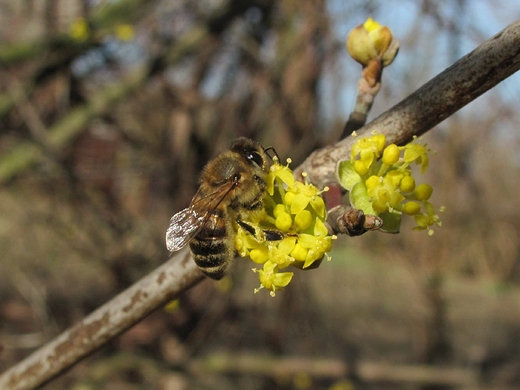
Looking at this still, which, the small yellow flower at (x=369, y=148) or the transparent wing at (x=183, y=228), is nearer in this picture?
the small yellow flower at (x=369, y=148)

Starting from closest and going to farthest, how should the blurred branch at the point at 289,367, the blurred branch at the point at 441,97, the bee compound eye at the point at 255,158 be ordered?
the blurred branch at the point at 441,97 → the bee compound eye at the point at 255,158 → the blurred branch at the point at 289,367

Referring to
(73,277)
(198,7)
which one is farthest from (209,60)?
(73,277)

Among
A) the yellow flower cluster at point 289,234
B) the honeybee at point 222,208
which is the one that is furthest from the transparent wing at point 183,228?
the yellow flower cluster at point 289,234

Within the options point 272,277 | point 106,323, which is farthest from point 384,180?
point 106,323

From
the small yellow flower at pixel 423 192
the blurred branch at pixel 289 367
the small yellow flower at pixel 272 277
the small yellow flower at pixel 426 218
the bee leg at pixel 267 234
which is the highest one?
the blurred branch at pixel 289 367

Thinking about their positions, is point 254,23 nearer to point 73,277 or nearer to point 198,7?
point 198,7

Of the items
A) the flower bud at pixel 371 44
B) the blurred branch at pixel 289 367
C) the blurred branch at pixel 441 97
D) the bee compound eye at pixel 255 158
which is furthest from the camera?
the blurred branch at pixel 289 367

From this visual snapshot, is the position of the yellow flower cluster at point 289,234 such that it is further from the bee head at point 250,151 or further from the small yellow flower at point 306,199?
the bee head at point 250,151
